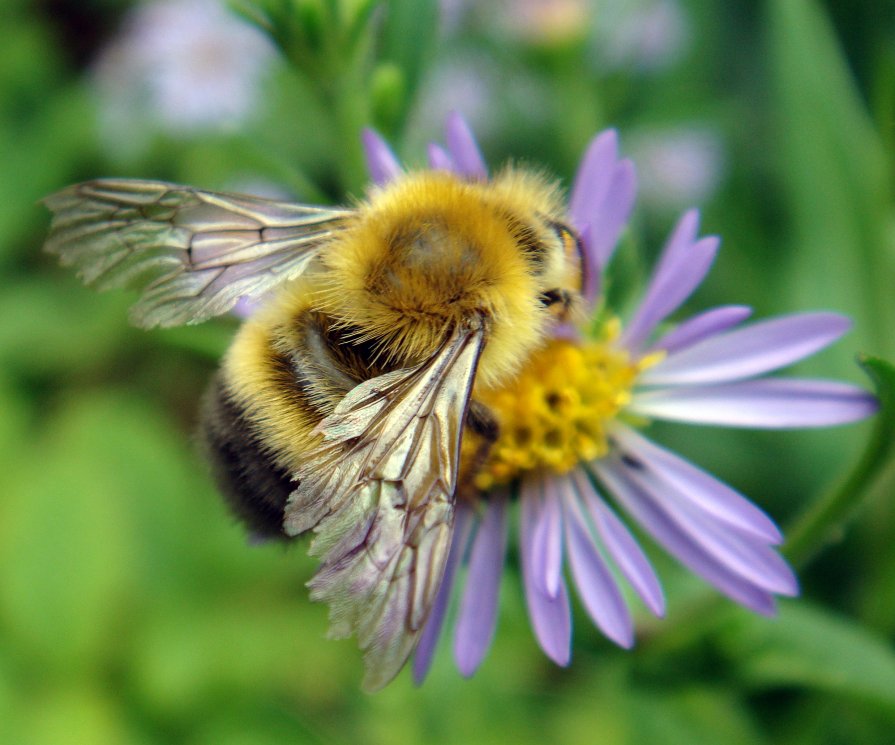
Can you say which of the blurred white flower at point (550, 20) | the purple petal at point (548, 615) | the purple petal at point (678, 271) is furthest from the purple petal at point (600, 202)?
the blurred white flower at point (550, 20)

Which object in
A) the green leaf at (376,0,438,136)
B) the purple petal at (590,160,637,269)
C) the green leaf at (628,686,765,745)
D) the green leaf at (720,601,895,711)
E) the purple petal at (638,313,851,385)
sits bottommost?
the green leaf at (628,686,765,745)

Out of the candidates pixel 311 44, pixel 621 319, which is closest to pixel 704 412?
pixel 621 319

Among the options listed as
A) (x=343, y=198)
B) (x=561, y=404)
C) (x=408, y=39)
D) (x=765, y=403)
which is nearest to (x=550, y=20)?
(x=343, y=198)

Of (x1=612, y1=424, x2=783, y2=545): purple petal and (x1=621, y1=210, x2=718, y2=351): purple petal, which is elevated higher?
(x1=621, y1=210, x2=718, y2=351): purple petal

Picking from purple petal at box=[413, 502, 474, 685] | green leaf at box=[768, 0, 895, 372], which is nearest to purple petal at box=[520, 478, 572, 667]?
purple petal at box=[413, 502, 474, 685]

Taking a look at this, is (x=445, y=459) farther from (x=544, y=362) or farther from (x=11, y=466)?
(x=11, y=466)

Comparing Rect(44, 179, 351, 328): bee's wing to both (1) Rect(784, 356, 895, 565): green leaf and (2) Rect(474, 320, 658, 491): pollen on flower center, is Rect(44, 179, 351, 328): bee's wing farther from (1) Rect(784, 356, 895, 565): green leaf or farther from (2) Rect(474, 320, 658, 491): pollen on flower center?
(1) Rect(784, 356, 895, 565): green leaf
